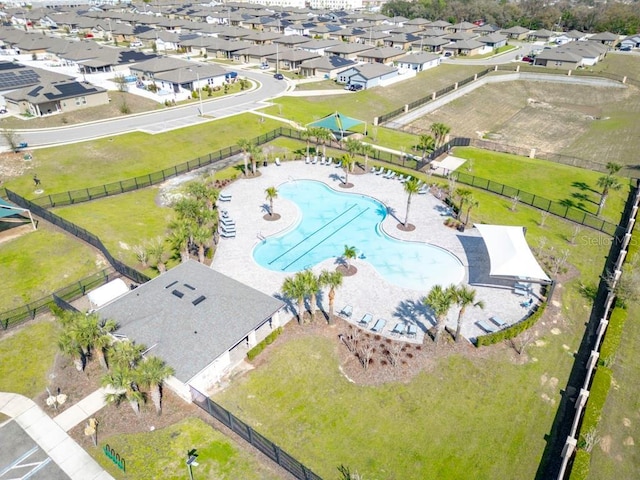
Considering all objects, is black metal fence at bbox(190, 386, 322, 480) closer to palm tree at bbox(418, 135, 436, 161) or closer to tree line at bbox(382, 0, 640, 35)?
palm tree at bbox(418, 135, 436, 161)

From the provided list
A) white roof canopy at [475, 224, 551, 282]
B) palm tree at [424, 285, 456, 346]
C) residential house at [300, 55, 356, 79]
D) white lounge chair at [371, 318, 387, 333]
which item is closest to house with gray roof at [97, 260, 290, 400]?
white lounge chair at [371, 318, 387, 333]

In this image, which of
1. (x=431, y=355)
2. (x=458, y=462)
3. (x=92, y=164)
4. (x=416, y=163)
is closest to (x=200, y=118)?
(x=92, y=164)

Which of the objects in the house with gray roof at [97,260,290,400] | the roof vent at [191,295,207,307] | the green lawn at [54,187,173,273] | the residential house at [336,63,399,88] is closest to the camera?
the house with gray roof at [97,260,290,400]

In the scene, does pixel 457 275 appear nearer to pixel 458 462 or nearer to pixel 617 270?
pixel 617 270

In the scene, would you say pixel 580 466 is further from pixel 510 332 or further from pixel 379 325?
pixel 379 325

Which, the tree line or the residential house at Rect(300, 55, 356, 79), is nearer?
the residential house at Rect(300, 55, 356, 79)

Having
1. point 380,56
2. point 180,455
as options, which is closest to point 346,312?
point 180,455
